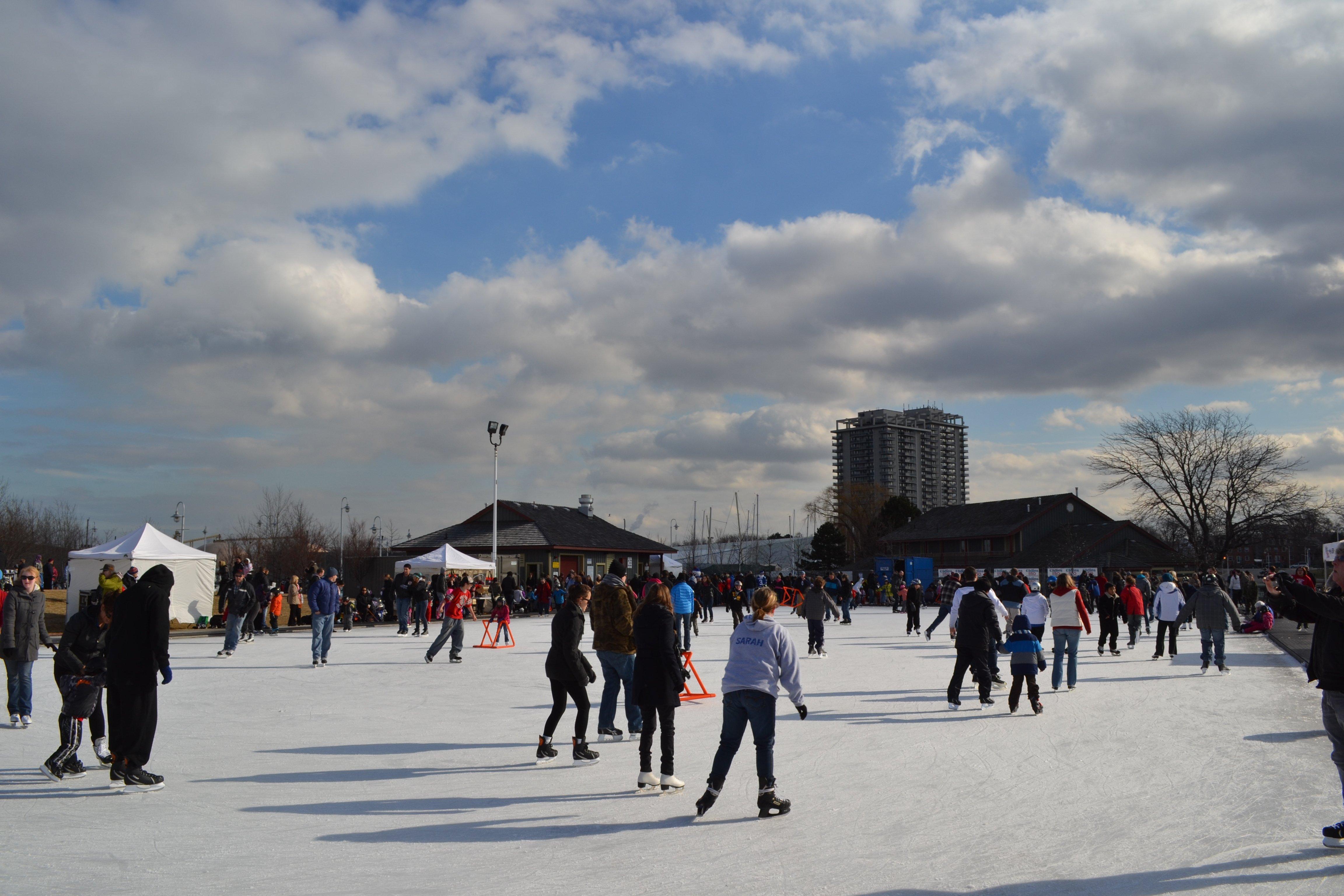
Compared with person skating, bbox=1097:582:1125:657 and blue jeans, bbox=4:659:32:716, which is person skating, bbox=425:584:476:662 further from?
person skating, bbox=1097:582:1125:657

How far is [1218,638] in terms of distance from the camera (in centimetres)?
1491

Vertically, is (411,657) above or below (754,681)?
below

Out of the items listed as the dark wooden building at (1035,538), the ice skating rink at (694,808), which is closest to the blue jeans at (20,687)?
the ice skating rink at (694,808)

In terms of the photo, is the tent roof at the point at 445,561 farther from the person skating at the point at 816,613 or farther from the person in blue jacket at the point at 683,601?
the person skating at the point at 816,613

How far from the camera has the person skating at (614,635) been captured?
8695 millimetres

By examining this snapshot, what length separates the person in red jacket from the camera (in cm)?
1880

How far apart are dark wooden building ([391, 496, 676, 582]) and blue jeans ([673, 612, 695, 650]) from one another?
22.8m

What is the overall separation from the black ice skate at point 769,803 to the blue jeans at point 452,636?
11.3 meters

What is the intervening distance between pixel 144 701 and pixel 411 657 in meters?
11.4

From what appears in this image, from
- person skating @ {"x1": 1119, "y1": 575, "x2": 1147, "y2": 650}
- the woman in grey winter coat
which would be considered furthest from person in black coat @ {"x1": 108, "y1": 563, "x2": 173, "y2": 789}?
person skating @ {"x1": 1119, "y1": 575, "x2": 1147, "y2": 650}

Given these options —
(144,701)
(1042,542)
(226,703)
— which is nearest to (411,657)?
(226,703)

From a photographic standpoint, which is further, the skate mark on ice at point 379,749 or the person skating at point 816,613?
the person skating at point 816,613

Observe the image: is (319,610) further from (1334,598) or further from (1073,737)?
(1334,598)

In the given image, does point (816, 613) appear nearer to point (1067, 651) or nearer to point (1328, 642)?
point (1067, 651)
